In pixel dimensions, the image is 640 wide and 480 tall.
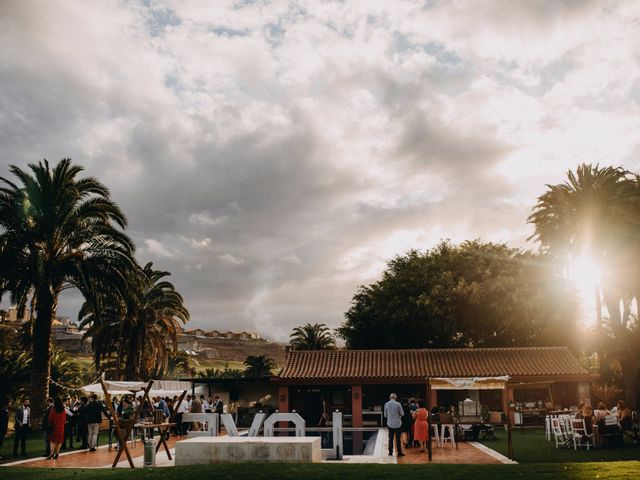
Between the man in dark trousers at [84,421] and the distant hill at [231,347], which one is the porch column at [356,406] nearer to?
the man in dark trousers at [84,421]

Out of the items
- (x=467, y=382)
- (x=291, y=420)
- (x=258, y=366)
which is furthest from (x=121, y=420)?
(x=258, y=366)

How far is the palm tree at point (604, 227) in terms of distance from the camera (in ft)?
118

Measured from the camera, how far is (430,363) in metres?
35.1

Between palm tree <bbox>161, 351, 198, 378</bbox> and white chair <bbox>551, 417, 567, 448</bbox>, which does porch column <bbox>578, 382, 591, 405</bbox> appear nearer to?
white chair <bbox>551, 417, 567, 448</bbox>

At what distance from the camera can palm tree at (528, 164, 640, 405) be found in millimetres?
36000

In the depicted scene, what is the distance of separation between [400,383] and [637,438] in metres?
15.2

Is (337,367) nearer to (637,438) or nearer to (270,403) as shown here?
(270,403)

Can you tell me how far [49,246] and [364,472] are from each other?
18.8m

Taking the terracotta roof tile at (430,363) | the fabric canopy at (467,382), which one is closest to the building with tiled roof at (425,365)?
the terracotta roof tile at (430,363)

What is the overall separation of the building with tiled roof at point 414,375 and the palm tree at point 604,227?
14.9ft

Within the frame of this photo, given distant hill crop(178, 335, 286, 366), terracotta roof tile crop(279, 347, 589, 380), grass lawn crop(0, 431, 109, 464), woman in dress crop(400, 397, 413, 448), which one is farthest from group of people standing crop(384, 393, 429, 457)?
distant hill crop(178, 335, 286, 366)

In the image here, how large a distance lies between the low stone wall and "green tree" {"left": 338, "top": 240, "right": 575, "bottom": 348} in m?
31.3

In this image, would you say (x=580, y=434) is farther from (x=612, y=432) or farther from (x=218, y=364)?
(x=218, y=364)

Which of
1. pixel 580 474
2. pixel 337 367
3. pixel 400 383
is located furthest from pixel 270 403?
pixel 580 474
